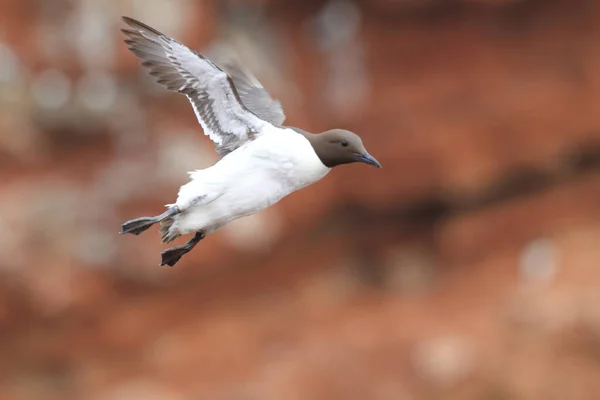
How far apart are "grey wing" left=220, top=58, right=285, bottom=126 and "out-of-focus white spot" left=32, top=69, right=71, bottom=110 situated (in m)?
4.94

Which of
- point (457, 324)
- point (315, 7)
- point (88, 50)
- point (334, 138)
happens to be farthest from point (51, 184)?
point (334, 138)

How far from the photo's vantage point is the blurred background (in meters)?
9.47

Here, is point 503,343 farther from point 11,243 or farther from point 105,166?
point 11,243

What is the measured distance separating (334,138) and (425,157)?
22.6 ft

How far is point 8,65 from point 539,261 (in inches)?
244

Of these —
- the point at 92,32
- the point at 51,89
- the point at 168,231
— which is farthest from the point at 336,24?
the point at 168,231

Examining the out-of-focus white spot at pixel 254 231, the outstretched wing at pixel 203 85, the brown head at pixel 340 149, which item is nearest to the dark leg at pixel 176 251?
the outstretched wing at pixel 203 85

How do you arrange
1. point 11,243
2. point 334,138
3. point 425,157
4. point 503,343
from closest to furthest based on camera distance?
point 334,138, point 11,243, point 503,343, point 425,157

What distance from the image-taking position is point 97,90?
9.62m

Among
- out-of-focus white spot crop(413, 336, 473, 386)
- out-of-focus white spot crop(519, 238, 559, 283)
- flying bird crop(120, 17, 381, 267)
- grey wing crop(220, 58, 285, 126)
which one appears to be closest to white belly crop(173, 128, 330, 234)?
flying bird crop(120, 17, 381, 267)

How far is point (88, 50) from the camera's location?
31.1 feet

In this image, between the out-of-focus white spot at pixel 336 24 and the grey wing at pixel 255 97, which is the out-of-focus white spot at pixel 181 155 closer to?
the out-of-focus white spot at pixel 336 24

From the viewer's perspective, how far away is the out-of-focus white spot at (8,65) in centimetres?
934

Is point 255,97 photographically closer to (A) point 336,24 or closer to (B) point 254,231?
(B) point 254,231
